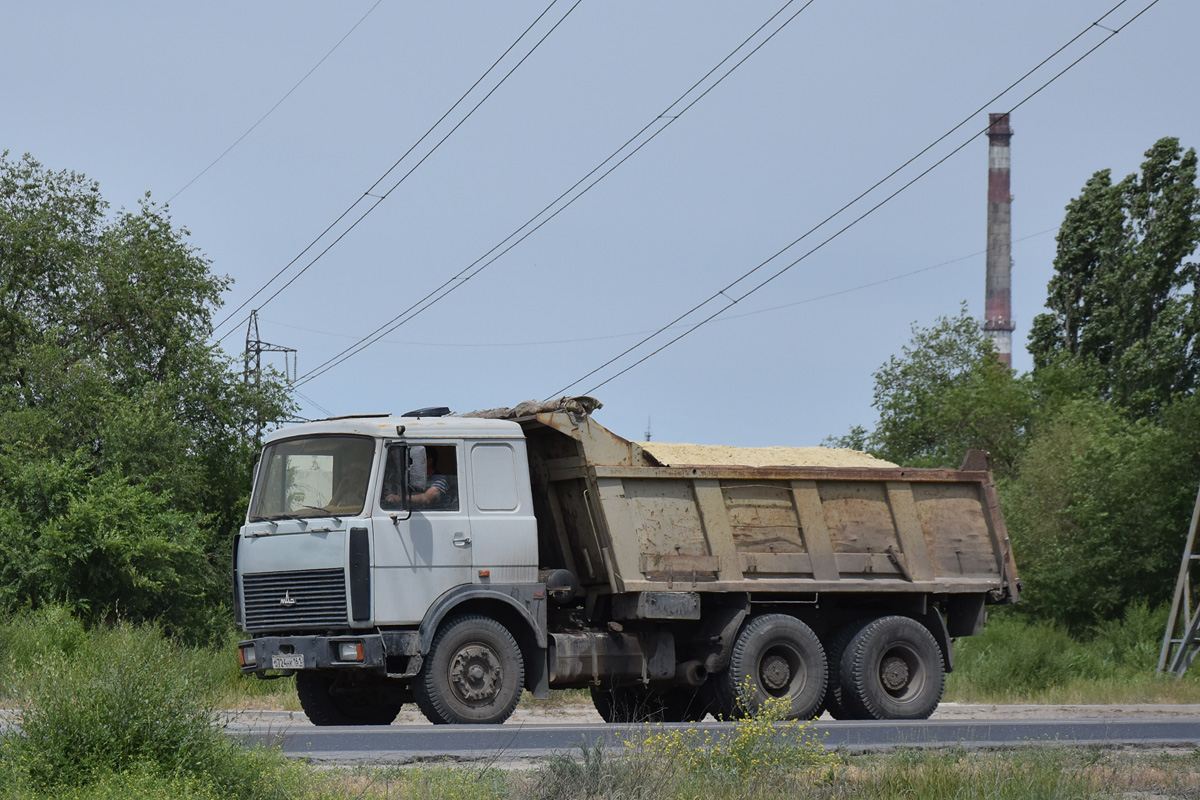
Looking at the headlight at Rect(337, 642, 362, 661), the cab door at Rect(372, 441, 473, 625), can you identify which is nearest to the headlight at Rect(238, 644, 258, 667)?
the headlight at Rect(337, 642, 362, 661)

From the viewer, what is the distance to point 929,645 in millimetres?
15797

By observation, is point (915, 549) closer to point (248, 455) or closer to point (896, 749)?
point (896, 749)

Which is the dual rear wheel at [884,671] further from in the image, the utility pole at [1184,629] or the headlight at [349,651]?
the utility pole at [1184,629]

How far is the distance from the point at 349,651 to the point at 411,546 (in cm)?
105

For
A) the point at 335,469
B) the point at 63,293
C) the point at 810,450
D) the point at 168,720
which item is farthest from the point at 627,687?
the point at 63,293

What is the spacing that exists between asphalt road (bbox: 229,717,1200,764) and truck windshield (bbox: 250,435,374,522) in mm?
2006

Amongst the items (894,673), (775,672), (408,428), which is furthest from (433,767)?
(894,673)

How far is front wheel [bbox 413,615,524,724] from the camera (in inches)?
508

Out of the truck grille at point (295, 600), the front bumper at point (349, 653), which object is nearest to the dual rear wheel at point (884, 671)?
the front bumper at point (349, 653)

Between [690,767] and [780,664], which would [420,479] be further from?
[690,767]

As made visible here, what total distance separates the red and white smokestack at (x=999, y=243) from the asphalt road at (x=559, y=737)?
45.7 meters

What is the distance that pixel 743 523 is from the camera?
48.6 ft

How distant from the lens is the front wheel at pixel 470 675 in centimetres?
1291

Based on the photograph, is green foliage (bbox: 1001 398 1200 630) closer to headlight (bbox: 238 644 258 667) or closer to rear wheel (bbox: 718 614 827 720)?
rear wheel (bbox: 718 614 827 720)
